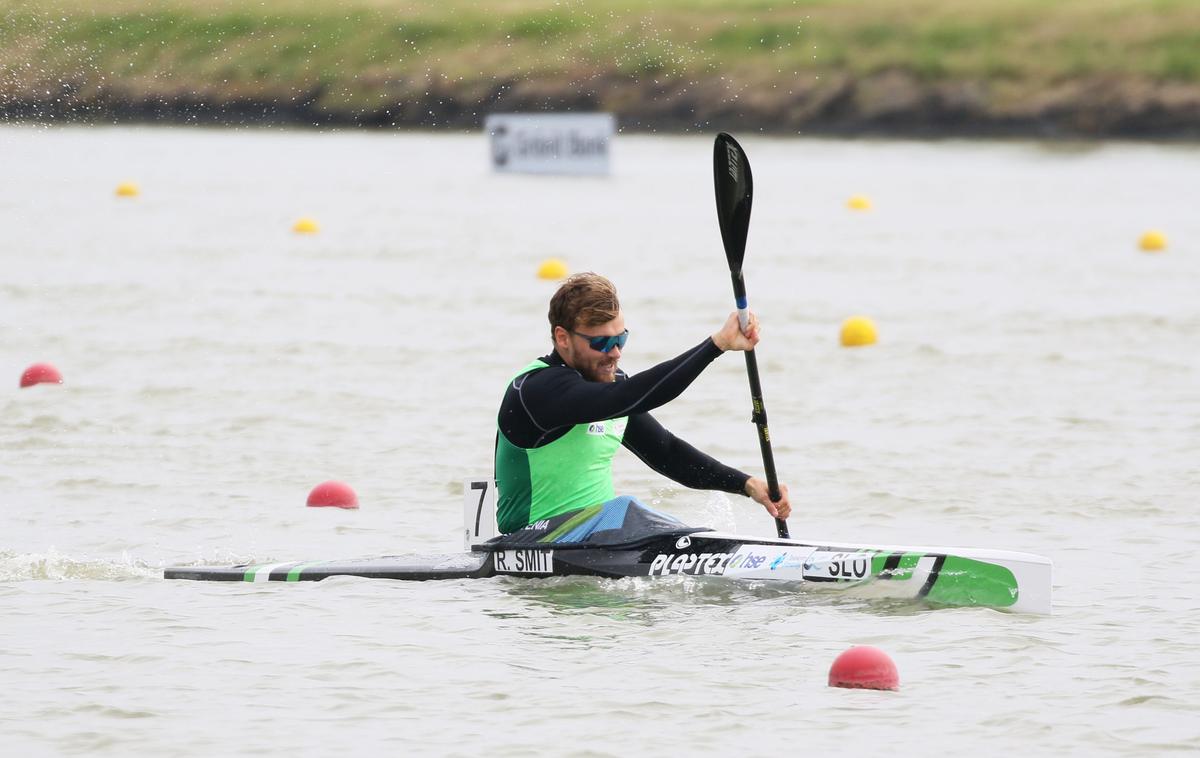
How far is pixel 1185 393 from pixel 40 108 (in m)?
36.9

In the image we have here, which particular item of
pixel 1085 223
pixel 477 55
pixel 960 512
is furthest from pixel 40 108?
pixel 960 512

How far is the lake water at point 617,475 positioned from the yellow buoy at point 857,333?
5.8 inches

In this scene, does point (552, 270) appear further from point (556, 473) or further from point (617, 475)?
point (556, 473)

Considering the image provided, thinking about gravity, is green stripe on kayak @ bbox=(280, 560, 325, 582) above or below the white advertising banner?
below

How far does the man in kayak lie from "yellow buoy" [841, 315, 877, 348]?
751 centimetres

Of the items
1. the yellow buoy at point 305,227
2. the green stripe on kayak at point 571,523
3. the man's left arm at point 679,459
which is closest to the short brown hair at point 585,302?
the man's left arm at point 679,459

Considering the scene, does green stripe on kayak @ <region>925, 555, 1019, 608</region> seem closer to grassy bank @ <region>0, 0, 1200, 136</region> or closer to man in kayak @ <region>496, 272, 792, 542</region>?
man in kayak @ <region>496, 272, 792, 542</region>

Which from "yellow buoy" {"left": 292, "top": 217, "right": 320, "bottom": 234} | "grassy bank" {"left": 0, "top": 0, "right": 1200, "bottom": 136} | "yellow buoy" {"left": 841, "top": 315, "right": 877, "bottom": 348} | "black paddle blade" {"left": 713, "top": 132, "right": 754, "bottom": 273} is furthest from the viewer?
"grassy bank" {"left": 0, "top": 0, "right": 1200, "bottom": 136}

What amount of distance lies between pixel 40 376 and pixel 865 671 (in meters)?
8.57

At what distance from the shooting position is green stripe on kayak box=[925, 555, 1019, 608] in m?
7.86

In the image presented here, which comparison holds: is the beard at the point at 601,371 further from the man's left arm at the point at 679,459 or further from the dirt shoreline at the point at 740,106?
the dirt shoreline at the point at 740,106

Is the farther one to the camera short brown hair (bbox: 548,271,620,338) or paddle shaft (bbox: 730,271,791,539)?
paddle shaft (bbox: 730,271,791,539)

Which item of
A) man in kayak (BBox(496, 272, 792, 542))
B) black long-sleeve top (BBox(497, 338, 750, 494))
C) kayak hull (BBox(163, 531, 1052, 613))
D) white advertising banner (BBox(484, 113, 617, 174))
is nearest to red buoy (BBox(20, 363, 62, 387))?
kayak hull (BBox(163, 531, 1052, 613))

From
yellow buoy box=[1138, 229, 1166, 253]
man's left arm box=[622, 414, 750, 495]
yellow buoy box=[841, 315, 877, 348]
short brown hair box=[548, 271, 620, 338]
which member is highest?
yellow buoy box=[1138, 229, 1166, 253]
